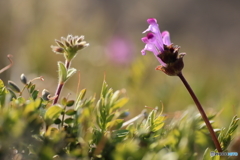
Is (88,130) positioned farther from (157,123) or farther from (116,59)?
(116,59)

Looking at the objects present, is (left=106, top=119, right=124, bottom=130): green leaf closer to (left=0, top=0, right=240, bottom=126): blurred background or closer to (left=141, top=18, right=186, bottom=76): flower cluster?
(left=141, top=18, right=186, bottom=76): flower cluster

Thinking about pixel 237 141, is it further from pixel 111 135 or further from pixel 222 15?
pixel 222 15

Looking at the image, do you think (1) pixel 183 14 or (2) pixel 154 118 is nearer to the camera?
(2) pixel 154 118

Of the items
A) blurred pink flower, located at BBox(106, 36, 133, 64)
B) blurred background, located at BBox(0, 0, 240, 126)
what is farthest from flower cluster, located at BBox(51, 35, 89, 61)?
blurred pink flower, located at BBox(106, 36, 133, 64)

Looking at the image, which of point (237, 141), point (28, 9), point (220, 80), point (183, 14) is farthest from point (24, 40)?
point (183, 14)

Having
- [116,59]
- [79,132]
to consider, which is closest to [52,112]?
[79,132]

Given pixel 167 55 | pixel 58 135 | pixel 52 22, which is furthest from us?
pixel 52 22

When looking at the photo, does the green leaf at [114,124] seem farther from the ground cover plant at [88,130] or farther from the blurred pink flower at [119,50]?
the blurred pink flower at [119,50]
